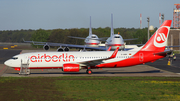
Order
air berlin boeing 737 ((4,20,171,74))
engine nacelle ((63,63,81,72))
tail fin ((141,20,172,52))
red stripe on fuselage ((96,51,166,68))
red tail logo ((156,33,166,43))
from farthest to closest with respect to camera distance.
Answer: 1. red tail logo ((156,33,166,43))
2. tail fin ((141,20,172,52))
3. red stripe on fuselage ((96,51,166,68))
4. air berlin boeing 737 ((4,20,171,74))
5. engine nacelle ((63,63,81,72))

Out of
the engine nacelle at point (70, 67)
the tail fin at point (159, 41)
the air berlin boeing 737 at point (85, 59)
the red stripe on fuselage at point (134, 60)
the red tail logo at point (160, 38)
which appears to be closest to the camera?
the engine nacelle at point (70, 67)

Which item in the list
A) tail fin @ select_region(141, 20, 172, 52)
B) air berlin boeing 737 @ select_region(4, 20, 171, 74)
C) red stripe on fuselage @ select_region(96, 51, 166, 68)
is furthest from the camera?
tail fin @ select_region(141, 20, 172, 52)

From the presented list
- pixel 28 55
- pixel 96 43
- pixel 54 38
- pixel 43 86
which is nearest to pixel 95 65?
pixel 28 55

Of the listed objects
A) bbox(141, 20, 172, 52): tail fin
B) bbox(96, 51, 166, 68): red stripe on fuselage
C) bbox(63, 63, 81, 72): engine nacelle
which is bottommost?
bbox(63, 63, 81, 72): engine nacelle

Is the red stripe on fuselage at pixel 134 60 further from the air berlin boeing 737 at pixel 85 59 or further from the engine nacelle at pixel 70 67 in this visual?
the engine nacelle at pixel 70 67

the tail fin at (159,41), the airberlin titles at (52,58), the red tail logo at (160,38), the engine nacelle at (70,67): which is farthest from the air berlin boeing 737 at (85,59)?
the red tail logo at (160,38)

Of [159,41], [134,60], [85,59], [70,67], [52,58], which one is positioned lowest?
[70,67]

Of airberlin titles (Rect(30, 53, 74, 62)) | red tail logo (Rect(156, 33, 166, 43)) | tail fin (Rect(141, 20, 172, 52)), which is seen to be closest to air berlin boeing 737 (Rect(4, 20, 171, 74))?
airberlin titles (Rect(30, 53, 74, 62))

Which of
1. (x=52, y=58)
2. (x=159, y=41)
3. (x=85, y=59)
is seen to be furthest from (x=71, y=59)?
(x=159, y=41)

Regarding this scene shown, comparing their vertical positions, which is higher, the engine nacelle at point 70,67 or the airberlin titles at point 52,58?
the airberlin titles at point 52,58

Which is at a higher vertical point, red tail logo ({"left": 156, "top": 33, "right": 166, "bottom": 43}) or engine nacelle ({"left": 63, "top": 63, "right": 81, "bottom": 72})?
red tail logo ({"left": 156, "top": 33, "right": 166, "bottom": 43})

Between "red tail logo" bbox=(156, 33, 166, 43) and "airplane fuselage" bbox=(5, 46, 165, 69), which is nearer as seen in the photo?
"airplane fuselage" bbox=(5, 46, 165, 69)

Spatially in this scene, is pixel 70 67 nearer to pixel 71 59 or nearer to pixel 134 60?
pixel 71 59

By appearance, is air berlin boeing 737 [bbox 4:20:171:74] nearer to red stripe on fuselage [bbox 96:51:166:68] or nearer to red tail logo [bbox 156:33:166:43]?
red stripe on fuselage [bbox 96:51:166:68]
